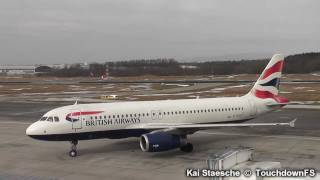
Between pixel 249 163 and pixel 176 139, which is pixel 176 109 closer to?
pixel 176 139

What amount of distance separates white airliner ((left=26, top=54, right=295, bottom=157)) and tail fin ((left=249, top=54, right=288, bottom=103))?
59.3 inches

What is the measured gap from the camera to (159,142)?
84.6 ft

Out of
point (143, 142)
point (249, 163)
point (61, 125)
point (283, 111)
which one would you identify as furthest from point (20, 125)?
point (249, 163)

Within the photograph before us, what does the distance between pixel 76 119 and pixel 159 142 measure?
5.44m

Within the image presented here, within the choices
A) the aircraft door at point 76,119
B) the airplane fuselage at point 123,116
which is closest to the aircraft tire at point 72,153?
the airplane fuselage at point 123,116

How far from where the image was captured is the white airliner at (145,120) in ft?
86.9

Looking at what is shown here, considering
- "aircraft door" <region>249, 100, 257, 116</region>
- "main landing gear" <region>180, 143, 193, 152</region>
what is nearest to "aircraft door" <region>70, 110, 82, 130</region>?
"main landing gear" <region>180, 143, 193, 152</region>

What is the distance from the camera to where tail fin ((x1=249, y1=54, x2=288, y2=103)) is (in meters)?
34.7

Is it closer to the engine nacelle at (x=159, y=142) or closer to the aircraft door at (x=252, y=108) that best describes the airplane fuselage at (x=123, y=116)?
the aircraft door at (x=252, y=108)

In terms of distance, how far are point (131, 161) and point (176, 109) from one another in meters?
6.27

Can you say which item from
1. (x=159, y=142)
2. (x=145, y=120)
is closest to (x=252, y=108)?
(x=145, y=120)

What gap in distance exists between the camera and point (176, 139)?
2670cm

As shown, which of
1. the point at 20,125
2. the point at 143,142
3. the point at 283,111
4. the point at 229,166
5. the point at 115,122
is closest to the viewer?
the point at 229,166

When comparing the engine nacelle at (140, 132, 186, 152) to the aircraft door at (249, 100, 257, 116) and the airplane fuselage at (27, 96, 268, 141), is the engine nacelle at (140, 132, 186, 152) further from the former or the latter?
the aircraft door at (249, 100, 257, 116)
